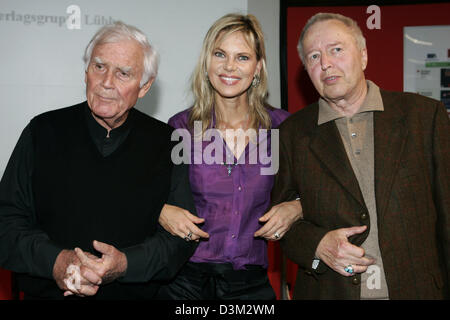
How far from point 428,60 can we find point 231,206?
2.72m

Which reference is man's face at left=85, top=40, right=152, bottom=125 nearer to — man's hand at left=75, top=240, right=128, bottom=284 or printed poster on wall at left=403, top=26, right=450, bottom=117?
man's hand at left=75, top=240, right=128, bottom=284

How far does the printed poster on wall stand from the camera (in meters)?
3.76

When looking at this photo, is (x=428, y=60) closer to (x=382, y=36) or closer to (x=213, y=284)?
(x=382, y=36)

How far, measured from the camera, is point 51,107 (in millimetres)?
3156

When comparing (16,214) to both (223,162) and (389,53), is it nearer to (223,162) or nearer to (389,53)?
(223,162)

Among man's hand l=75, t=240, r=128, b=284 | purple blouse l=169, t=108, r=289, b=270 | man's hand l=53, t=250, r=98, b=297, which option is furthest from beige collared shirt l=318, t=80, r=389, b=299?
man's hand l=53, t=250, r=98, b=297

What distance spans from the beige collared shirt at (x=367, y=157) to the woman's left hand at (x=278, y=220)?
37 centimetres

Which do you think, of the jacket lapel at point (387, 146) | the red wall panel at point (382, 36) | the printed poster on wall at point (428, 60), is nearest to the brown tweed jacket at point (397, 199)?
the jacket lapel at point (387, 146)

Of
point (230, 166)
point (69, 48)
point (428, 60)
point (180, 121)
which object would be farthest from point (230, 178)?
point (428, 60)

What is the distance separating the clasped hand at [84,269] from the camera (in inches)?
68.0

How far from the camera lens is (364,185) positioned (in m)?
1.87

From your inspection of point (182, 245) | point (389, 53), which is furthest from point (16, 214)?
point (389, 53)

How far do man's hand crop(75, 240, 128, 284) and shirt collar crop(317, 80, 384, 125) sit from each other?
1162 millimetres
